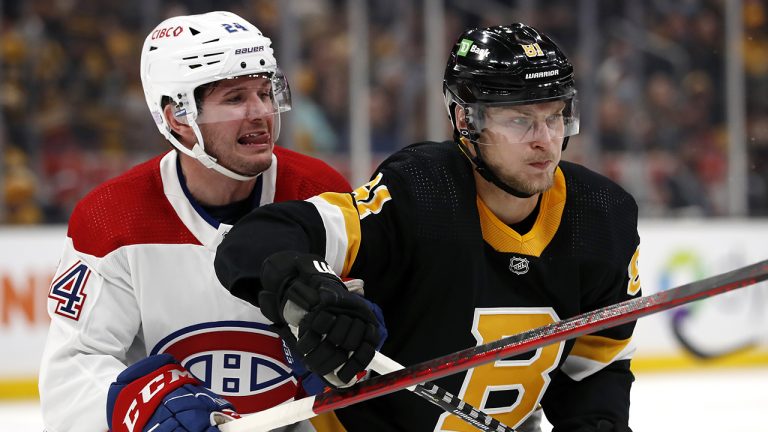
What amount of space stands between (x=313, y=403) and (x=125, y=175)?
2.71 feet

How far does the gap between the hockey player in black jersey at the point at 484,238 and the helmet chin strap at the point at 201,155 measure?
0.41 metres

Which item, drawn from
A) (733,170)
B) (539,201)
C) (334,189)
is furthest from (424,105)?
(539,201)

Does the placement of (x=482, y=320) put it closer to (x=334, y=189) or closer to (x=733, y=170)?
(x=334, y=189)

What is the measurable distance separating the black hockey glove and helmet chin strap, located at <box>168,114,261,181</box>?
0.60m

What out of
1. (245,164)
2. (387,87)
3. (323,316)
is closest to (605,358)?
(323,316)

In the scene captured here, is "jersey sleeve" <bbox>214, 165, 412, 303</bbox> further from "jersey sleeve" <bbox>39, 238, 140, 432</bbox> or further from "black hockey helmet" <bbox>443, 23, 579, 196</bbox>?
"jersey sleeve" <bbox>39, 238, 140, 432</bbox>

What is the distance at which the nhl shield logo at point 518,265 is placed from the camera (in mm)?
2029

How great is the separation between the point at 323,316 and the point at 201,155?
0.80 meters

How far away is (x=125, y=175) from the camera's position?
7.98ft

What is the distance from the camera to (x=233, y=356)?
230cm

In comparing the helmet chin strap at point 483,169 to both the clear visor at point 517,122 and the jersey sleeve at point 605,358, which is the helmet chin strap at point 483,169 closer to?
the clear visor at point 517,122

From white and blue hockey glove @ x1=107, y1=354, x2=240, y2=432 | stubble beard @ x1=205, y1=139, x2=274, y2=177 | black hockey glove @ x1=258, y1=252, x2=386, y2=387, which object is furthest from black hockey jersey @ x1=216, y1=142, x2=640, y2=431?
stubble beard @ x1=205, y1=139, x2=274, y2=177

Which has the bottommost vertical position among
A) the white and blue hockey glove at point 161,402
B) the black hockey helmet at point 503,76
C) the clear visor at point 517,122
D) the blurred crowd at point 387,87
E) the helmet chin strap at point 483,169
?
the blurred crowd at point 387,87

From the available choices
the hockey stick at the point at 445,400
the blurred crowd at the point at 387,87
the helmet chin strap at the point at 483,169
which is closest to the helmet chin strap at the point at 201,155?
the helmet chin strap at the point at 483,169
